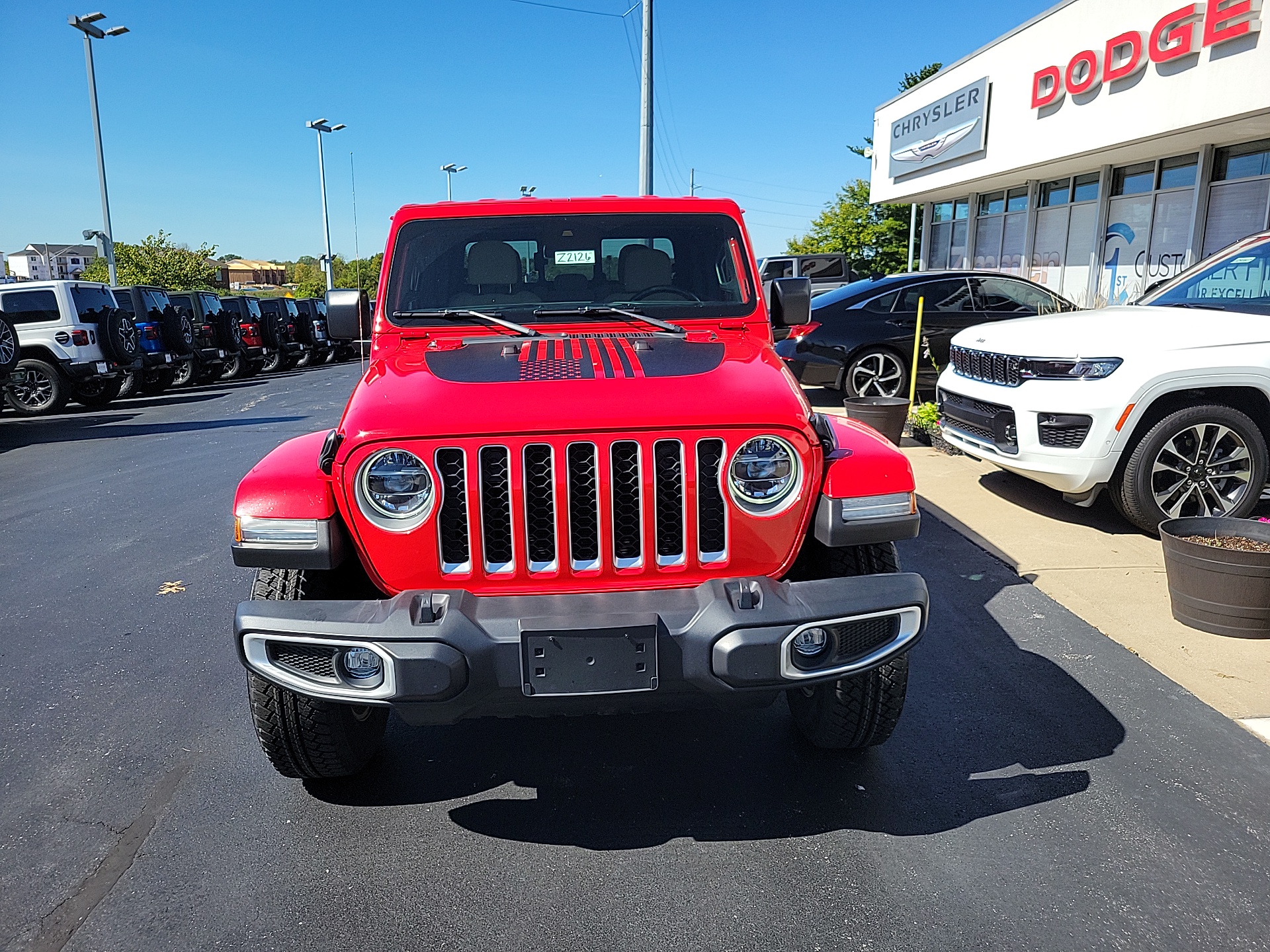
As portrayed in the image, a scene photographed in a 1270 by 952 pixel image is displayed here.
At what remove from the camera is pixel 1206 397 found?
5.35m

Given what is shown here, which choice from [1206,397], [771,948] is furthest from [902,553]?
[771,948]

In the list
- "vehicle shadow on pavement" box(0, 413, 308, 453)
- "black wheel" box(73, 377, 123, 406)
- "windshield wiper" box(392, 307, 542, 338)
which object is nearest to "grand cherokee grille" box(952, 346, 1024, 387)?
"windshield wiper" box(392, 307, 542, 338)

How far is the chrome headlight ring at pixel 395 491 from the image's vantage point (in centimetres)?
259

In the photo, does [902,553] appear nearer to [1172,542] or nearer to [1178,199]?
[1172,542]

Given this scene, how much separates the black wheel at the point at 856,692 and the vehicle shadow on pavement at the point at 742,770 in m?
0.18

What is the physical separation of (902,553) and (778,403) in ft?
10.4

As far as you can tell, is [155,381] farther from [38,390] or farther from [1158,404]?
[1158,404]

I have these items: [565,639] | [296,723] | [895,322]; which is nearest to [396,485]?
A: [565,639]

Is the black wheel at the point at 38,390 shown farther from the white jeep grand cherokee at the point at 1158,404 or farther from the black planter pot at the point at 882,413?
the white jeep grand cherokee at the point at 1158,404

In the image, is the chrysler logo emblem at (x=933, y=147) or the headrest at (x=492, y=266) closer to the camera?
the headrest at (x=492, y=266)

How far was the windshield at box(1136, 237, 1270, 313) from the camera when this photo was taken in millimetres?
5527

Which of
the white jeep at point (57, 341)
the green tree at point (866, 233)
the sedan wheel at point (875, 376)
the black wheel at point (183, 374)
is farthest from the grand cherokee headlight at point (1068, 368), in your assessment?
the green tree at point (866, 233)

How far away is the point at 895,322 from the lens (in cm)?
1035

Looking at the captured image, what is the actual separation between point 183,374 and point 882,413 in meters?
14.7
